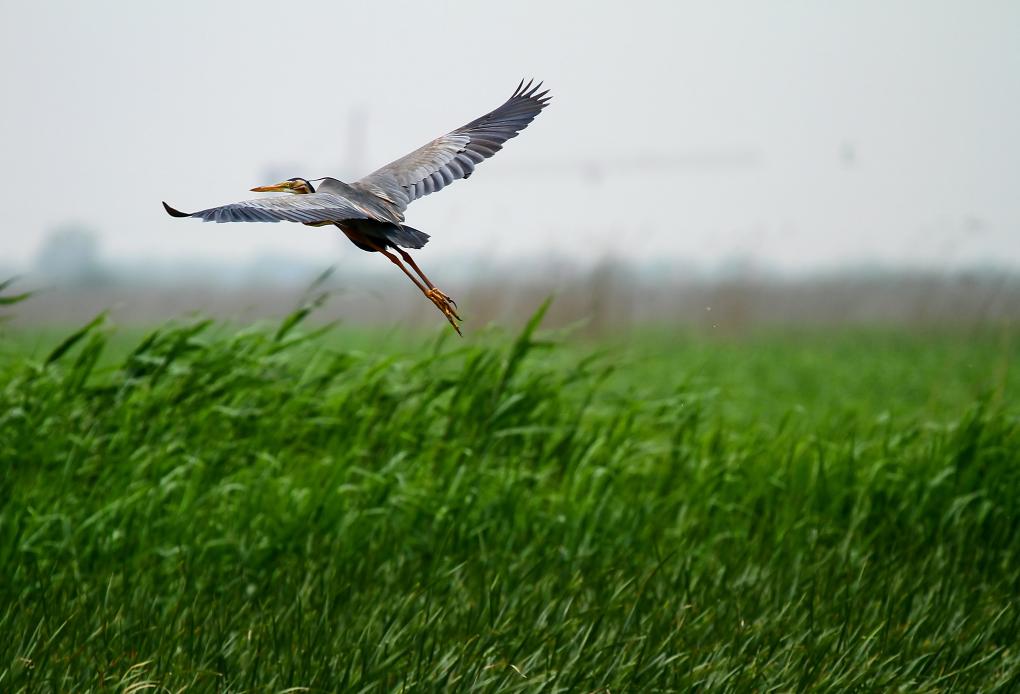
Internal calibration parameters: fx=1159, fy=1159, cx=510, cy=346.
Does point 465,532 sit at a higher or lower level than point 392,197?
lower

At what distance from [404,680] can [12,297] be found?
3072 mm

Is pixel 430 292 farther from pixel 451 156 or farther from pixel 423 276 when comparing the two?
pixel 451 156

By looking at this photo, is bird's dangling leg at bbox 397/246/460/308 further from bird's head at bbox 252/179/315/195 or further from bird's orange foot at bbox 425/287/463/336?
bird's head at bbox 252/179/315/195

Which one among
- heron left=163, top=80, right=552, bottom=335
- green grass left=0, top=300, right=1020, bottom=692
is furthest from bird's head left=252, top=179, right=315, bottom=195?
green grass left=0, top=300, right=1020, bottom=692

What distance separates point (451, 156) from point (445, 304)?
483 millimetres

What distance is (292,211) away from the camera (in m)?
1.32

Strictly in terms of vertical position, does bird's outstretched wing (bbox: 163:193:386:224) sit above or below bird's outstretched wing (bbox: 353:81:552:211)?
below

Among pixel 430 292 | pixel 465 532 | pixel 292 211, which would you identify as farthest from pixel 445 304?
pixel 465 532

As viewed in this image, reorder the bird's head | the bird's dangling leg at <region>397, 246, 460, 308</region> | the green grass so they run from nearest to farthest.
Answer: the bird's dangling leg at <region>397, 246, 460, 308</region> → the bird's head → the green grass

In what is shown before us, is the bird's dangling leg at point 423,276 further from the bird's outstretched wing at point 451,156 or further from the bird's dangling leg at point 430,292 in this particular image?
the bird's outstretched wing at point 451,156

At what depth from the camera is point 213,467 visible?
5332 millimetres

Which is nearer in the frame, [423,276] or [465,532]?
[423,276]

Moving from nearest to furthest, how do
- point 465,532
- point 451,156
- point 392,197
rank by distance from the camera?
point 392,197
point 451,156
point 465,532

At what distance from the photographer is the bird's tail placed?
4.26 ft
